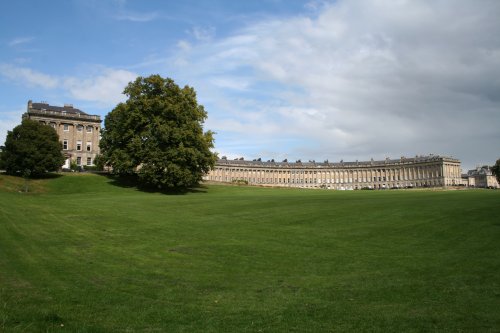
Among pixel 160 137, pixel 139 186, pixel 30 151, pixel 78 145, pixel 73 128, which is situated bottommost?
pixel 139 186

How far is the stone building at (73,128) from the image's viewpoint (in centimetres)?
9244

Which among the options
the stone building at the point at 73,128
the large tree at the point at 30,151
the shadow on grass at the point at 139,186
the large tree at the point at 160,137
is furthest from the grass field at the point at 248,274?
the stone building at the point at 73,128

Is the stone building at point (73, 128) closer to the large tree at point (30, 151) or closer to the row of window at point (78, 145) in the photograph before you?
the row of window at point (78, 145)

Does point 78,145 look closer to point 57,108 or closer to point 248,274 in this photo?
point 57,108

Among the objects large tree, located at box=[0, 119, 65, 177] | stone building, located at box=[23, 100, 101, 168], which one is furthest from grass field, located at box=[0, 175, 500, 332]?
stone building, located at box=[23, 100, 101, 168]

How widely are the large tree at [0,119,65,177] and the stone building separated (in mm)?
26402

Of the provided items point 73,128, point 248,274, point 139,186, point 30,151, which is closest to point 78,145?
point 73,128

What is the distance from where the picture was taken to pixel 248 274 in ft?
46.8

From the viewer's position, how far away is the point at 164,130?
60969 millimetres

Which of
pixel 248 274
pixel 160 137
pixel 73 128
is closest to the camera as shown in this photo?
pixel 248 274

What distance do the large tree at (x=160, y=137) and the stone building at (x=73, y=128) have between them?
28665 mm

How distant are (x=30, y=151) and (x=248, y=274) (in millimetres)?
58646

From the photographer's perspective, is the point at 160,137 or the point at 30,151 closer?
the point at 160,137

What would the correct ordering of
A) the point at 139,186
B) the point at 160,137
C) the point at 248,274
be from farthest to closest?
the point at 139,186 < the point at 160,137 < the point at 248,274
